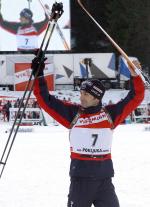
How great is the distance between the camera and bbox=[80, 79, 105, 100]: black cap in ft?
14.3

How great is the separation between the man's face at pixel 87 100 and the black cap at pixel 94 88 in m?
0.02

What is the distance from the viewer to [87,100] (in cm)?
436

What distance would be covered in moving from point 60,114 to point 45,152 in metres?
7.54

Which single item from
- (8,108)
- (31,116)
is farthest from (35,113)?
(8,108)

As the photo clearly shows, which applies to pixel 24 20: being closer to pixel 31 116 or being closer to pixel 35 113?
pixel 35 113

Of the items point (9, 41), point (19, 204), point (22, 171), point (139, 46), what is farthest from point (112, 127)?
point (139, 46)

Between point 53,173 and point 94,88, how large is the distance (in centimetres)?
488

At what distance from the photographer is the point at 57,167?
970cm

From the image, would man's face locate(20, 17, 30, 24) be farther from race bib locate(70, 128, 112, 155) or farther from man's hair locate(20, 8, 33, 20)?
race bib locate(70, 128, 112, 155)

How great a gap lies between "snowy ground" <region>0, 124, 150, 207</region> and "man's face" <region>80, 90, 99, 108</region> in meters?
2.67

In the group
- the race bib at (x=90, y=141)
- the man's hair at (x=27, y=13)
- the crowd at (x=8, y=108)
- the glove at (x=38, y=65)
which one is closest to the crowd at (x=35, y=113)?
the crowd at (x=8, y=108)

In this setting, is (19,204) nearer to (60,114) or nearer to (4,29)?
(60,114)

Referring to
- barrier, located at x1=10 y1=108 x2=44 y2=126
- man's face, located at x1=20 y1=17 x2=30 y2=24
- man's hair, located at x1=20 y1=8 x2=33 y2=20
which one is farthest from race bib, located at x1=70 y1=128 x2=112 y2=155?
man's face, located at x1=20 y1=17 x2=30 y2=24

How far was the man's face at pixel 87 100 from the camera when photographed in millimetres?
4355
